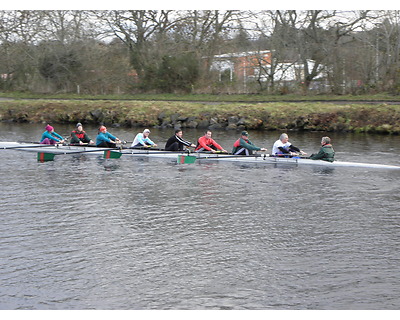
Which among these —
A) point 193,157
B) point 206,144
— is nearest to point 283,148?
point 206,144

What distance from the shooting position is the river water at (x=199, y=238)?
9.96 m

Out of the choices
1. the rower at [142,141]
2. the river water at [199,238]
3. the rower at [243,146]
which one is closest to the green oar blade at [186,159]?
the river water at [199,238]

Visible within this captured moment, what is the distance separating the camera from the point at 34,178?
64.7ft

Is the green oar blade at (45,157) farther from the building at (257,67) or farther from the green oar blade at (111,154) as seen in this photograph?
the building at (257,67)

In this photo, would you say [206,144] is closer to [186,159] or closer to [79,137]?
[186,159]

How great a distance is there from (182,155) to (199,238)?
966cm

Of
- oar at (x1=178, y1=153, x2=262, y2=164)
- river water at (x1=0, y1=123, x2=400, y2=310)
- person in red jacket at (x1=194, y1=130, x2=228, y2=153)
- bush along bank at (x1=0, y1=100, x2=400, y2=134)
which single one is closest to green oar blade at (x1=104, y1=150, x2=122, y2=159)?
river water at (x1=0, y1=123, x2=400, y2=310)

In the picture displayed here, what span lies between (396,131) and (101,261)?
80.5 ft

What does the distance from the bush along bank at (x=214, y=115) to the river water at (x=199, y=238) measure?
1331 centimetres

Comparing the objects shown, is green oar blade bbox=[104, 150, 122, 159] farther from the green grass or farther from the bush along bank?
the green grass

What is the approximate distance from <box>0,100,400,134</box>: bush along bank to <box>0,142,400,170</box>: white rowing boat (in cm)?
1242

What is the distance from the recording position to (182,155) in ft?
73.4

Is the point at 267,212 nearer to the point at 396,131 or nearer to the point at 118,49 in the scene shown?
the point at 396,131

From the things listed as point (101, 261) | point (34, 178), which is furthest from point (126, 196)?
point (101, 261)
